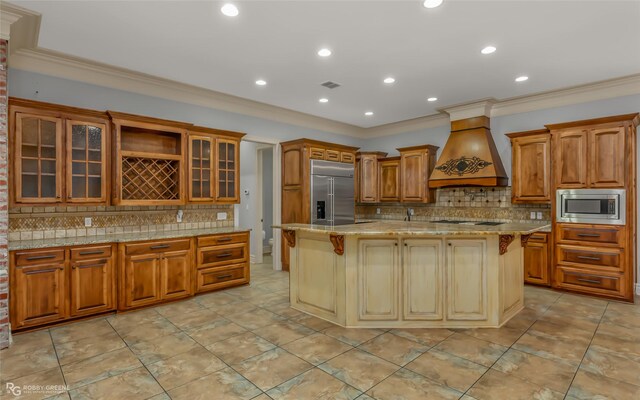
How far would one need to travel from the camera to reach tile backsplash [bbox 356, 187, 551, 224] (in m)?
5.53

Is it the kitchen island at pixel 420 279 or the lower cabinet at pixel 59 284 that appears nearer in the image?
the lower cabinet at pixel 59 284

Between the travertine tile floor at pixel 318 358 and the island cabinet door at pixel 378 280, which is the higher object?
the island cabinet door at pixel 378 280

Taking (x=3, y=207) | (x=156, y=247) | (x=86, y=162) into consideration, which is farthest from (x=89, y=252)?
(x=86, y=162)

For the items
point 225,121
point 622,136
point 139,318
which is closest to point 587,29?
point 622,136

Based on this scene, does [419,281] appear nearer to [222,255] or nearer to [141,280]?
[222,255]

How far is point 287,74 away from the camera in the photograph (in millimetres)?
4375

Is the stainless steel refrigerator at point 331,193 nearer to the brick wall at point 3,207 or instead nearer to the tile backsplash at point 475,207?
the tile backsplash at point 475,207

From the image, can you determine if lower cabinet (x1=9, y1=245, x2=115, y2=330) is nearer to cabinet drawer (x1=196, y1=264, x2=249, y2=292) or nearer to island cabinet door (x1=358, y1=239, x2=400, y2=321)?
cabinet drawer (x1=196, y1=264, x2=249, y2=292)

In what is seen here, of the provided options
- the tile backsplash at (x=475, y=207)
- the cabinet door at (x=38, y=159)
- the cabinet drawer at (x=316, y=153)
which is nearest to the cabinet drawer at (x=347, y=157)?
the cabinet drawer at (x=316, y=153)

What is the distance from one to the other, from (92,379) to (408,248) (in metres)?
2.91

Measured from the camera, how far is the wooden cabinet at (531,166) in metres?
4.99

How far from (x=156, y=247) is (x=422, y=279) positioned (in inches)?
124

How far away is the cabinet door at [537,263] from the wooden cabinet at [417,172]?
1938 mm

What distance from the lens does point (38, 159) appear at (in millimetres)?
3582
